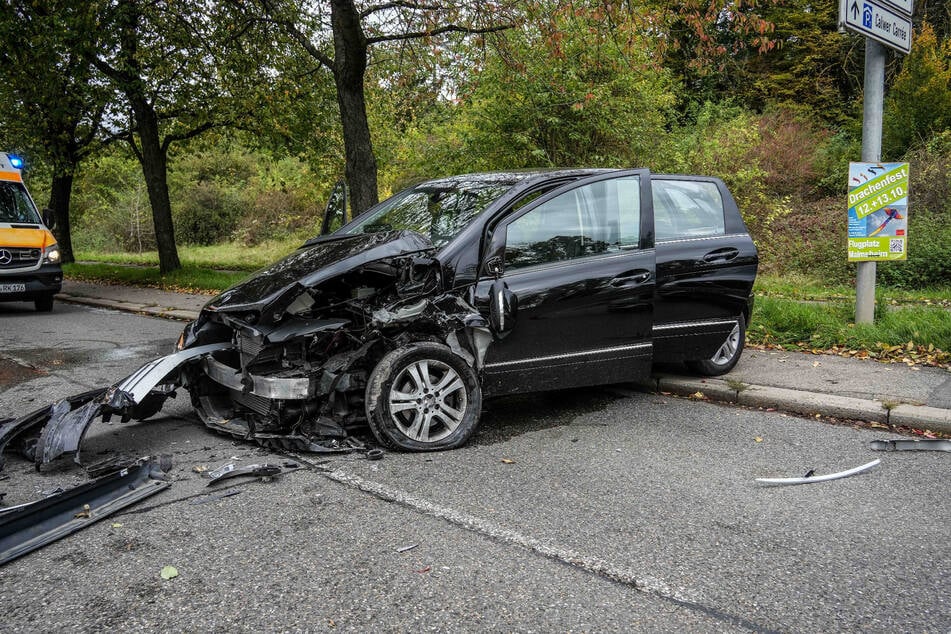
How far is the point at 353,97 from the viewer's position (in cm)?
1050

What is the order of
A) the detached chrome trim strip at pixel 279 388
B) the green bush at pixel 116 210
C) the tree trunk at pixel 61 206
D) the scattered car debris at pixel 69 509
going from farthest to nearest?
the green bush at pixel 116 210
the tree trunk at pixel 61 206
the detached chrome trim strip at pixel 279 388
the scattered car debris at pixel 69 509

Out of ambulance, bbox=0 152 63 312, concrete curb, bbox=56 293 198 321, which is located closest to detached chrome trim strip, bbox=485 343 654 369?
concrete curb, bbox=56 293 198 321

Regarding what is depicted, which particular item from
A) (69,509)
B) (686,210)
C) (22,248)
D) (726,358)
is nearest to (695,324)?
(726,358)

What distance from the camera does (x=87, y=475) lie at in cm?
395

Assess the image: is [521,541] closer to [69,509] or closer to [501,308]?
[501,308]

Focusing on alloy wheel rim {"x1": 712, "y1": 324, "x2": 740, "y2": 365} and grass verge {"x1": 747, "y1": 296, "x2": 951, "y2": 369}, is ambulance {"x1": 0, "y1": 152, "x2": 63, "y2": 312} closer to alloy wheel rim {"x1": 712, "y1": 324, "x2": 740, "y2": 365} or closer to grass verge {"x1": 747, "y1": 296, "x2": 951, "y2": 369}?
alloy wheel rim {"x1": 712, "y1": 324, "x2": 740, "y2": 365}

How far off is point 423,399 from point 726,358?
314cm

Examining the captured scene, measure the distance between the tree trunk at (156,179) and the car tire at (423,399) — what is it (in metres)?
13.8

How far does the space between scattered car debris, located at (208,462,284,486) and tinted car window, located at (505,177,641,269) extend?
6.53ft

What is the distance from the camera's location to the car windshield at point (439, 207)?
500cm

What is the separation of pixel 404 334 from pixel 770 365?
3.77 meters

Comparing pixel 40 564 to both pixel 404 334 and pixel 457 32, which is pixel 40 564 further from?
pixel 457 32

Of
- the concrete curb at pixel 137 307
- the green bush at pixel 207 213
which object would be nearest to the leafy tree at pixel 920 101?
the concrete curb at pixel 137 307

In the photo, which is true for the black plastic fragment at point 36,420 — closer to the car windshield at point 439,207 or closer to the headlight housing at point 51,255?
the car windshield at point 439,207
